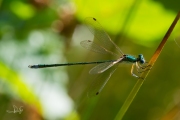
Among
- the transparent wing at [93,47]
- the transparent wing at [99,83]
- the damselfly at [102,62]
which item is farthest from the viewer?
the transparent wing at [93,47]

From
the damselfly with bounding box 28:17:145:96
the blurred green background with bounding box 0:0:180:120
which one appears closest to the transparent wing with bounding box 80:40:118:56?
the damselfly with bounding box 28:17:145:96

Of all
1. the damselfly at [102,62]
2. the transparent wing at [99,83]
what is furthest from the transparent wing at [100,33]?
the transparent wing at [99,83]

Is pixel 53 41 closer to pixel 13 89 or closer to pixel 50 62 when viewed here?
pixel 50 62

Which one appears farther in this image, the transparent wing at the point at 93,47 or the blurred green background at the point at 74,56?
the transparent wing at the point at 93,47

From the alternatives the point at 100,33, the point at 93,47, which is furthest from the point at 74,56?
the point at 100,33

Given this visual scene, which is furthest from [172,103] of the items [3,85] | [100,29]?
[3,85]

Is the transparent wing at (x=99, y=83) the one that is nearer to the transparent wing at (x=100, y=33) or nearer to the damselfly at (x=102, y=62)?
the damselfly at (x=102, y=62)
